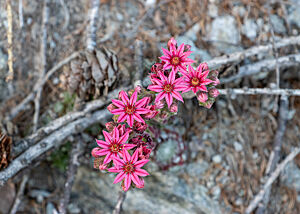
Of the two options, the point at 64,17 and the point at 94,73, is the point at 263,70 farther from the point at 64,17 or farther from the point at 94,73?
the point at 64,17

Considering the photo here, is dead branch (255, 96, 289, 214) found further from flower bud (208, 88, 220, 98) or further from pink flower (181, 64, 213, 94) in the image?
pink flower (181, 64, 213, 94)

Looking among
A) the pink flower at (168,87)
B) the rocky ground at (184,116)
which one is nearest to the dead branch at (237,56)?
the rocky ground at (184,116)

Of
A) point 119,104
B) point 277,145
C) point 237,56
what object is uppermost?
point 237,56

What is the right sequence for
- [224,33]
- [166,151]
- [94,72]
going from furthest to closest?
[224,33]
[166,151]
[94,72]

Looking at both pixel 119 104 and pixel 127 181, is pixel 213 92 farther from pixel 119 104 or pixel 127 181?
pixel 127 181

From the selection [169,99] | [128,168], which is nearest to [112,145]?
[128,168]

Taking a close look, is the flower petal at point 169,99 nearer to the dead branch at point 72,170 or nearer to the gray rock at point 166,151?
the gray rock at point 166,151
